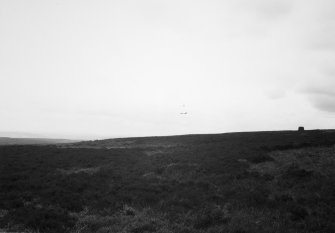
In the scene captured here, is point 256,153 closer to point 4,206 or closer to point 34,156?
point 4,206

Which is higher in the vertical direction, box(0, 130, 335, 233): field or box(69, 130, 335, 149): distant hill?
box(69, 130, 335, 149): distant hill

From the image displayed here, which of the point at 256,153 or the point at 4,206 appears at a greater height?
the point at 256,153

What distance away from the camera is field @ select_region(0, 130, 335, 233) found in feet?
40.4

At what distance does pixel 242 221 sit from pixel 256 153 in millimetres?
16176

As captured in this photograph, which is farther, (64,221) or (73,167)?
(73,167)

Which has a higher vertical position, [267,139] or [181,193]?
[267,139]

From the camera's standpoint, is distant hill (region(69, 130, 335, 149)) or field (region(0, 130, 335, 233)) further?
distant hill (region(69, 130, 335, 149))

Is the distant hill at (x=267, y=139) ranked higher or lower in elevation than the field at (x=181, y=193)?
higher

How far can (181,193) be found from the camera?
1739 cm

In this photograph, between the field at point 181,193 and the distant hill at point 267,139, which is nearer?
the field at point 181,193

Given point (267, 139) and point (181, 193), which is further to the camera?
point (267, 139)

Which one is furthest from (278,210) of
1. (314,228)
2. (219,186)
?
(219,186)

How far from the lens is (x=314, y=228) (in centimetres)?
1127

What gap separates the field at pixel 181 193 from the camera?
40.4ft
